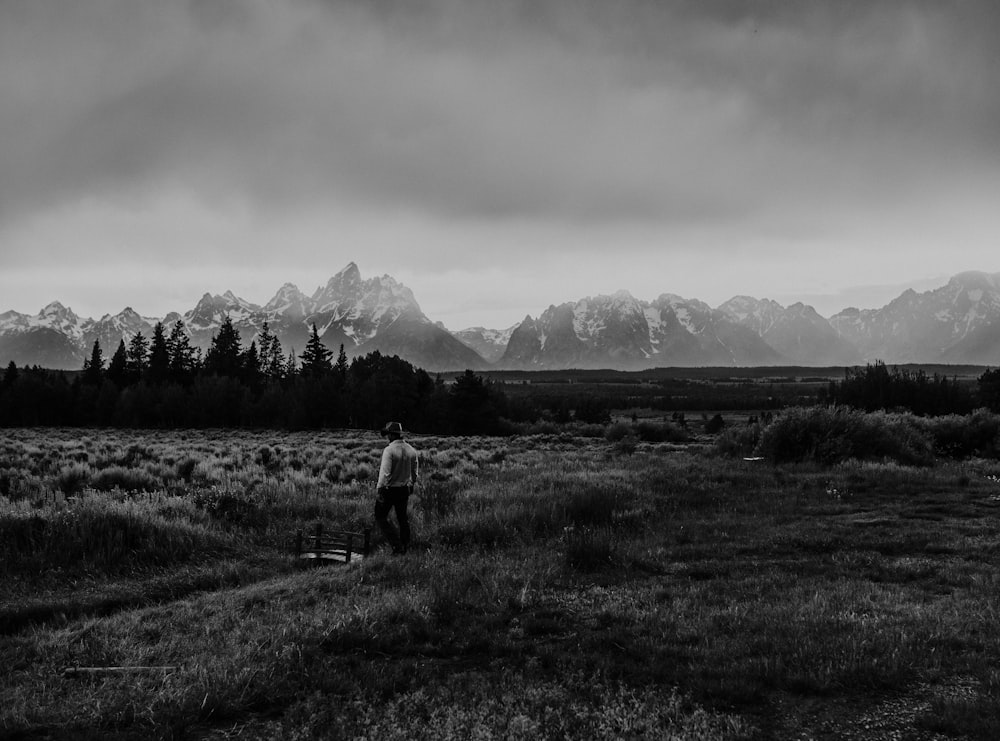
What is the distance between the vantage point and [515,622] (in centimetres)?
750

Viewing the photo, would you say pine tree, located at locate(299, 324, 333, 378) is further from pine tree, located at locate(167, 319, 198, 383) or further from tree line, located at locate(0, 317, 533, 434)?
pine tree, located at locate(167, 319, 198, 383)

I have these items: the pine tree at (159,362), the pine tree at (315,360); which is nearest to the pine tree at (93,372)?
the pine tree at (159,362)

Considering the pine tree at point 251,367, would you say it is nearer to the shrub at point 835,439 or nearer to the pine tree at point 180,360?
the pine tree at point 180,360

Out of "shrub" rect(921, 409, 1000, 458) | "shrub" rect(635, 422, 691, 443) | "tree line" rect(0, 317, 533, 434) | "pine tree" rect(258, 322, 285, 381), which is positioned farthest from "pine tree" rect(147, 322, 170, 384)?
"shrub" rect(921, 409, 1000, 458)

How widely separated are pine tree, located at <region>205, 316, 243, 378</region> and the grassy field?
88.5m

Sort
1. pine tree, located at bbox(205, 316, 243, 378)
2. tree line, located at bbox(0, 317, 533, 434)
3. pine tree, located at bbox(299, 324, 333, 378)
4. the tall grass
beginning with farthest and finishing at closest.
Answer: pine tree, located at bbox(205, 316, 243, 378) < pine tree, located at bbox(299, 324, 333, 378) < tree line, located at bbox(0, 317, 533, 434) < the tall grass

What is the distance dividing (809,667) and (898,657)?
920 millimetres

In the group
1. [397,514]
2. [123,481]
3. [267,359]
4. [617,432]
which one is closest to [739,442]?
[397,514]

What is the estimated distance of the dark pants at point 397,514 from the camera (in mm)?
11438

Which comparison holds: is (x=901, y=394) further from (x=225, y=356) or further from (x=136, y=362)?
(x=136, y=362)

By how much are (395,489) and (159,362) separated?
9515 cm

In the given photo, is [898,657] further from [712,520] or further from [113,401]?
[113,401]

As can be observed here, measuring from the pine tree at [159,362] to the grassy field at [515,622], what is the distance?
277 feet

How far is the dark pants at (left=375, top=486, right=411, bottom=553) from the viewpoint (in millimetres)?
11438
